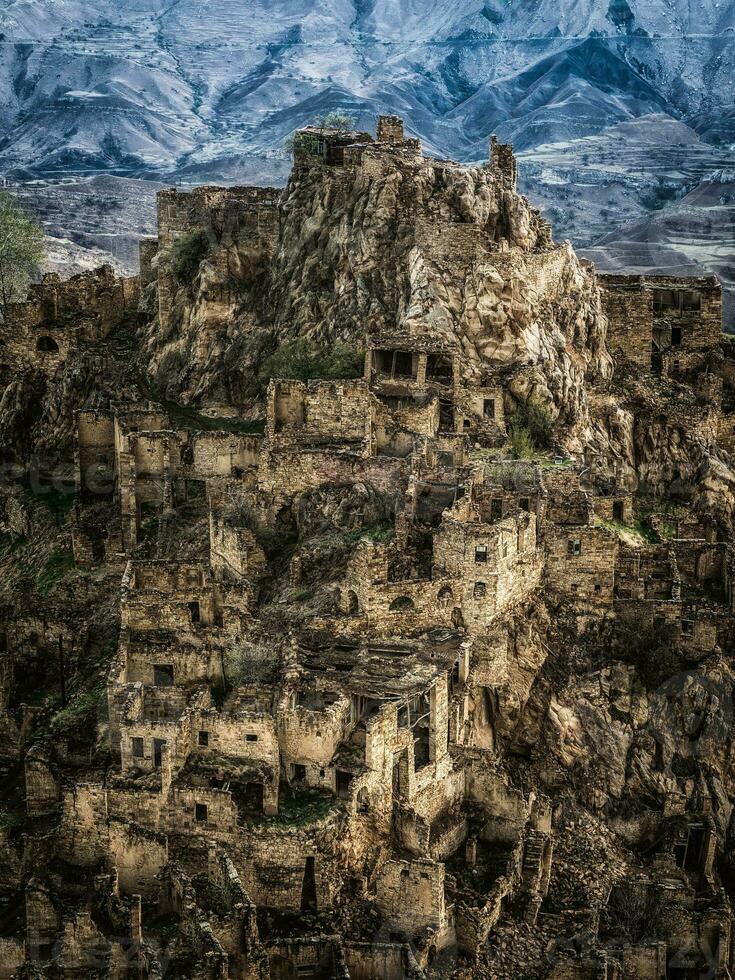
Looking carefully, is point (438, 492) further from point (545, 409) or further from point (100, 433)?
point (100, 433)

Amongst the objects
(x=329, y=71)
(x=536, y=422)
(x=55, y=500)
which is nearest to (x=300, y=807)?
(x=536, y=422)

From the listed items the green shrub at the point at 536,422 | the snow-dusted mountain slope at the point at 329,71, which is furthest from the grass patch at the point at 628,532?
the snow-dusted mountain slope at the point at 329,71

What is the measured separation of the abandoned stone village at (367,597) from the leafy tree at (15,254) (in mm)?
10875

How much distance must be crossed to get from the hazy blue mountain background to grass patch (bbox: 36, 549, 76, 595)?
1984 inches

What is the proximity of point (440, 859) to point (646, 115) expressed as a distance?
304 feet

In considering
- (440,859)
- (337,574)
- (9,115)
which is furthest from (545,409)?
(9,115)

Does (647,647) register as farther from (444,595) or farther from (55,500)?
(55,500)

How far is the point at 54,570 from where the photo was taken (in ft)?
198

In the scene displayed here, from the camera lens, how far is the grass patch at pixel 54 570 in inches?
2330

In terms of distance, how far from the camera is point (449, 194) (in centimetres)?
6241

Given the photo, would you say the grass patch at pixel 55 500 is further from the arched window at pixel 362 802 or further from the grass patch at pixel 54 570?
the arched window at pixel 362 802

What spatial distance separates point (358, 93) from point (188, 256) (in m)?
61.8

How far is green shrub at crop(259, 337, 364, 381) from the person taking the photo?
5762cm

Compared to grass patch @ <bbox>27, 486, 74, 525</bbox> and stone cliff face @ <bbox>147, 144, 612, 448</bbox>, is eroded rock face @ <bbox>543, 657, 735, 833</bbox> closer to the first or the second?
stone cliff face @ <bbox>147, 144, 612, 448</bbox>
